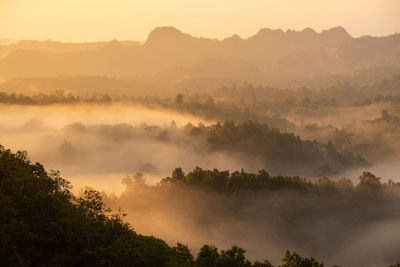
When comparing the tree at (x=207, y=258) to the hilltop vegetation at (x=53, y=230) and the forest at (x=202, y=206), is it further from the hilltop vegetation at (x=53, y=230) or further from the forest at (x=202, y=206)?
the hilltop vegetation at (x=53, y=230)

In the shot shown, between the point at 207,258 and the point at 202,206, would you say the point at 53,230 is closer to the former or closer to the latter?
the point at 207,258

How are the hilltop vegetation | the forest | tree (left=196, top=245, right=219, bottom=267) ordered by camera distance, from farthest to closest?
tree (left=196, top=245, right=219, bottom=267)
the forest
the hilltop vegetation

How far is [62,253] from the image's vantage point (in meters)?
26.3

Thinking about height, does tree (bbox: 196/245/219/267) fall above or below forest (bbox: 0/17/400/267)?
below

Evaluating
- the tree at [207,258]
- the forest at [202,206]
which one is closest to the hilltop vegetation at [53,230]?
the forest at [202,206]

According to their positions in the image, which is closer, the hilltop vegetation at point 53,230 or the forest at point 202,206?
the hilltop vegetation at point 53,230

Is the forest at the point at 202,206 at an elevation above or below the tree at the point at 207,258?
above

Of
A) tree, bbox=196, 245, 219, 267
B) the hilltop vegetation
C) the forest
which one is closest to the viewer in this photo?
the hilltop vegetation

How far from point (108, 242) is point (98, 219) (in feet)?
7.83

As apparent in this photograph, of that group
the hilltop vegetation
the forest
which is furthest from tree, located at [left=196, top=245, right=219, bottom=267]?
the hilltop vegetation

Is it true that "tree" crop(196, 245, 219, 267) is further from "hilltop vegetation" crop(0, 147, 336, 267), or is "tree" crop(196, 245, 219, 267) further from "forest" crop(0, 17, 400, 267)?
"hilltop vegetation" crop(0, 147, 336, 267)

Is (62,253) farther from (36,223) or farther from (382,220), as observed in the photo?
(382,220)

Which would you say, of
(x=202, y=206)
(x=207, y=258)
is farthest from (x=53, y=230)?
(x=202, y=206)

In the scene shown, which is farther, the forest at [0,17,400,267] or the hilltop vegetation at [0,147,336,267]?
the forest at [0,17,400,267]
